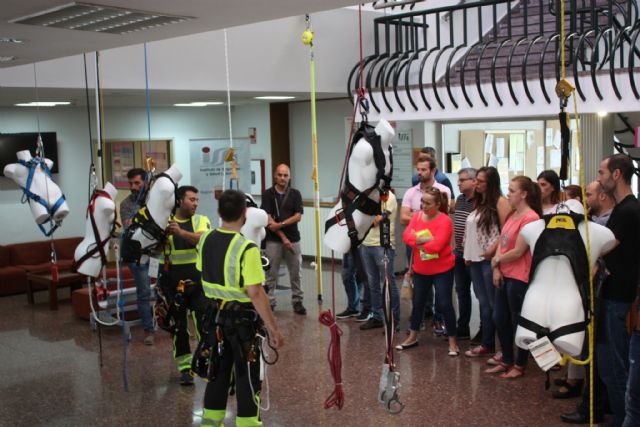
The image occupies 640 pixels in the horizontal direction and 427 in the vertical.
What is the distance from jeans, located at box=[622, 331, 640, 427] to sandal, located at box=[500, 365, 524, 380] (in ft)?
6.01

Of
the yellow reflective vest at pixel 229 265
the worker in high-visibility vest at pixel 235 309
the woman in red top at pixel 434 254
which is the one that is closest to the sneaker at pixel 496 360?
the woman in red top at pixel 434 254

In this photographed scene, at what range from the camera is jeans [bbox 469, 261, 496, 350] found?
6230 millimetres

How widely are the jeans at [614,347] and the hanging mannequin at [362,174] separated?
4.68 feet

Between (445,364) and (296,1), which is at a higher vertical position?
(296,1)

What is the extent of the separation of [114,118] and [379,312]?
5817mm

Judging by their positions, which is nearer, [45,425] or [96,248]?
[45,425]

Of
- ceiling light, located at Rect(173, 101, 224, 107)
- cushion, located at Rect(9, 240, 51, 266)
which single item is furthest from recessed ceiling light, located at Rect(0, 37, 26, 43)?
ceiling light, located at Rect(173, 101, 224, 107)

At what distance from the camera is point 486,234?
6.18 metres

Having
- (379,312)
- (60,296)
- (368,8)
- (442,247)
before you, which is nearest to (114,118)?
(60,296)

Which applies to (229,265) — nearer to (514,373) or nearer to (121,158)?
(514,373)

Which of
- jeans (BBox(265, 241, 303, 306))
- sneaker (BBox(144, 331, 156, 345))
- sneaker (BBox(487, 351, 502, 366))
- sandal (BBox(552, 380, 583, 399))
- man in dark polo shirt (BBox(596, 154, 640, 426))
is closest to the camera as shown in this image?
man in dark polo shirt (BBox(596, 154, 640, 426))

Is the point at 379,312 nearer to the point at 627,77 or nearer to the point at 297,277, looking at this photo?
the point at 297,277

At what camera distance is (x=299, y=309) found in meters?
8.20

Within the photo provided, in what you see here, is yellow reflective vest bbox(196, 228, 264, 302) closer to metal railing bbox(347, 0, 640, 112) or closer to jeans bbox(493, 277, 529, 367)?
jeans bbox(493, 277, 529, 367)
